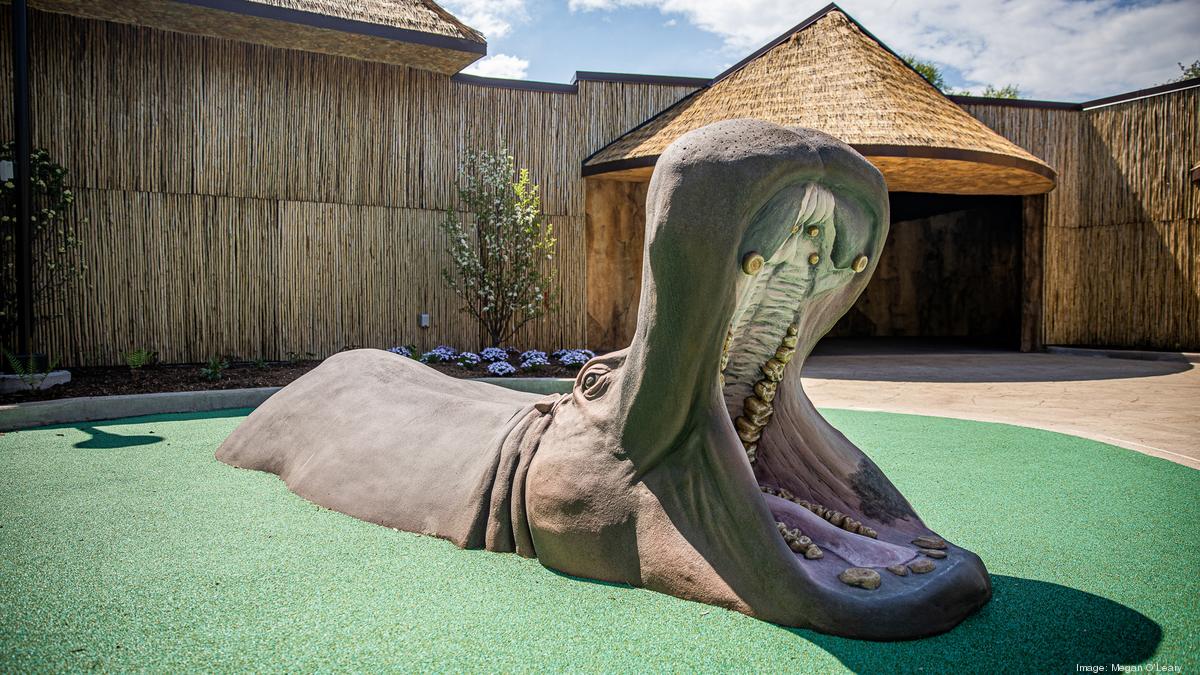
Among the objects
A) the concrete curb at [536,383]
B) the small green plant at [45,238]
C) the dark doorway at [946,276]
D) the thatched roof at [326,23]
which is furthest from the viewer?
the dark doorway at [946,276]

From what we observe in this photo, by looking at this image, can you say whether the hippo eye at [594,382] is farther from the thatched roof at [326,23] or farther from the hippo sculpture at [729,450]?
the thatched roof at [326,23]

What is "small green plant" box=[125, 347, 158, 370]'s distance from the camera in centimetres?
704

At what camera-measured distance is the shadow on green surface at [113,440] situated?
4.02 metres

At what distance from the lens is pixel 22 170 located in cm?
582

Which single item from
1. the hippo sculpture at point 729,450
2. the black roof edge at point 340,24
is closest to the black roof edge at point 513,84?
the black roof edge at point 340,24

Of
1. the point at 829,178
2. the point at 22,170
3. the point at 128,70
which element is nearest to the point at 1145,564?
the point at 829,178

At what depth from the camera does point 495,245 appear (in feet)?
28.3

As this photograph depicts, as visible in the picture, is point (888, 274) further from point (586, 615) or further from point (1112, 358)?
point (586, 615)

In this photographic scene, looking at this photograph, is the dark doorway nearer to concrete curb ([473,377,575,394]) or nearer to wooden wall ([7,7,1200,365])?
wooden wall ([7,7,1200,365])

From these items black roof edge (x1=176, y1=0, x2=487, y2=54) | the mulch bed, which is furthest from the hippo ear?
black roof edge (x1=176, y1=0, x2=487, y2=54)

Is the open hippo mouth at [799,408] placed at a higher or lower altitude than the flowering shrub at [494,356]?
higher

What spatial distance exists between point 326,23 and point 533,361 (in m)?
4.22

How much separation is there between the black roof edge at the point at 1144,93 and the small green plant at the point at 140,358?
13.4 meters

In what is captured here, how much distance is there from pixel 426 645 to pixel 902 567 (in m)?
1.16
